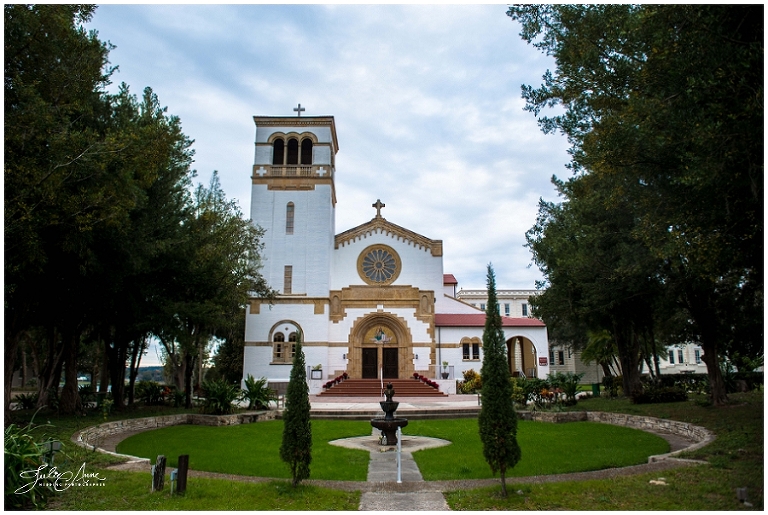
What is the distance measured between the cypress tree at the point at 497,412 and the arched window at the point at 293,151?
30137mm

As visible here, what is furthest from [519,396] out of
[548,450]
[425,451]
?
[425,451]

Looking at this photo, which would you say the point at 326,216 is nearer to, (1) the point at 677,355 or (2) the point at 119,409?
(2) the point at 119,409

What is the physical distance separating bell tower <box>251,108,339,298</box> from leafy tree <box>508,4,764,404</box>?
22.2m


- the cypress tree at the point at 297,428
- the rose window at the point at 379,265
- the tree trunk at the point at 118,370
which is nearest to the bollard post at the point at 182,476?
the cypress tree at the point at 297,428

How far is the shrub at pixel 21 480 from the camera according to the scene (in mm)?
6855

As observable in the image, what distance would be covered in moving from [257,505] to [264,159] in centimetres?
3051

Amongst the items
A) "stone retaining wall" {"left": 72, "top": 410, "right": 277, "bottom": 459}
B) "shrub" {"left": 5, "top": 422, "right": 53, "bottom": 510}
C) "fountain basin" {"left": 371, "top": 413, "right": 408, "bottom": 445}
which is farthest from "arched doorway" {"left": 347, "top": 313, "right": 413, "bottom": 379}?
"shrub" {"left": 5, "top": 422, "right": 53, "bottom": 510}

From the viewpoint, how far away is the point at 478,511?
6.85 m

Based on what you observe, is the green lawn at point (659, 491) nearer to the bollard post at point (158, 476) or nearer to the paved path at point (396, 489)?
the paved path at point (396, 489)

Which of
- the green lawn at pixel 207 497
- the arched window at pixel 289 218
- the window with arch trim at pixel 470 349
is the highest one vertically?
the arched window at pixel 289 218

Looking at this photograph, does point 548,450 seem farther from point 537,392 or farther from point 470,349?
point 470,349

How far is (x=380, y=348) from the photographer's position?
3362cm

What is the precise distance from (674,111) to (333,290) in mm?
26514

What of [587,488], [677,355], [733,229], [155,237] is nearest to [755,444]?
[733,229]
